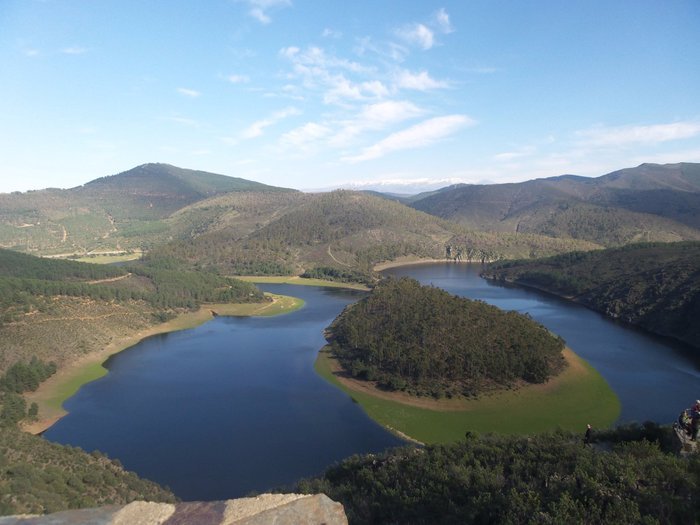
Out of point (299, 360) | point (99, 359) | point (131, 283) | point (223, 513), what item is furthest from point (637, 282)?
point (131, 283)

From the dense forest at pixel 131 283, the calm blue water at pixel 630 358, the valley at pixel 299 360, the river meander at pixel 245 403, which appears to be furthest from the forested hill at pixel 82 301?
the calm blue water at pixel 630 358

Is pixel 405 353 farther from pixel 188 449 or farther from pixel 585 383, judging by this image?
pixel 188 449

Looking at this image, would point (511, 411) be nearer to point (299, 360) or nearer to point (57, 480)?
point (299, 360)

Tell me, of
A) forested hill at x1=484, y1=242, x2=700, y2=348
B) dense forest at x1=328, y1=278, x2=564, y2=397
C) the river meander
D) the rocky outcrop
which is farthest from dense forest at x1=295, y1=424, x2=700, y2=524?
forested hill at x1=484, y1=242, x2=700, y2=348

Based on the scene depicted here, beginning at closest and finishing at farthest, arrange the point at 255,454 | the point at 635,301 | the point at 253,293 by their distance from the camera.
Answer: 1. the point at 255,454
2. the point at 635,301
3. the point at 253,293

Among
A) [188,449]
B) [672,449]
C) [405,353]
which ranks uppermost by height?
[672,449]

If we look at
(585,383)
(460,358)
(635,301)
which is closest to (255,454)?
(460,358)

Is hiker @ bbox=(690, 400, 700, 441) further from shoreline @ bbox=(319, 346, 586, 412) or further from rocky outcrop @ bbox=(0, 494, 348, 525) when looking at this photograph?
shoreline @ bbox=(319, 346, 586, 412)
